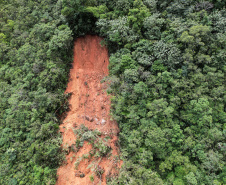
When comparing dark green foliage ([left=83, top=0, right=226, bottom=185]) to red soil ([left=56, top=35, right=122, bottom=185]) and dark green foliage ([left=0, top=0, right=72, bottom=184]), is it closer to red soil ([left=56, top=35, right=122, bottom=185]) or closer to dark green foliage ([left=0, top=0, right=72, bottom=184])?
red soil ([left=56, top=35, right=122, bottom=185])

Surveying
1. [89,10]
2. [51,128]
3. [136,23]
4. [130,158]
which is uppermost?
[89,10]

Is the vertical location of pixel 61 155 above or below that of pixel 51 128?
below

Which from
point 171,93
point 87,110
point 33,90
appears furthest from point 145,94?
point 33,90

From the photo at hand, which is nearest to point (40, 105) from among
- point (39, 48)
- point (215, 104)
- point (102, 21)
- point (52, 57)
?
point (52, 57)

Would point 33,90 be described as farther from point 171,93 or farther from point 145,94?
point 171,93

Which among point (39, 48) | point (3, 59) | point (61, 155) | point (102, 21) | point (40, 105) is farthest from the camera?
point (3, 59)

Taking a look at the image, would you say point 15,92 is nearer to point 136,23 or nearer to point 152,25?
point 136,23
